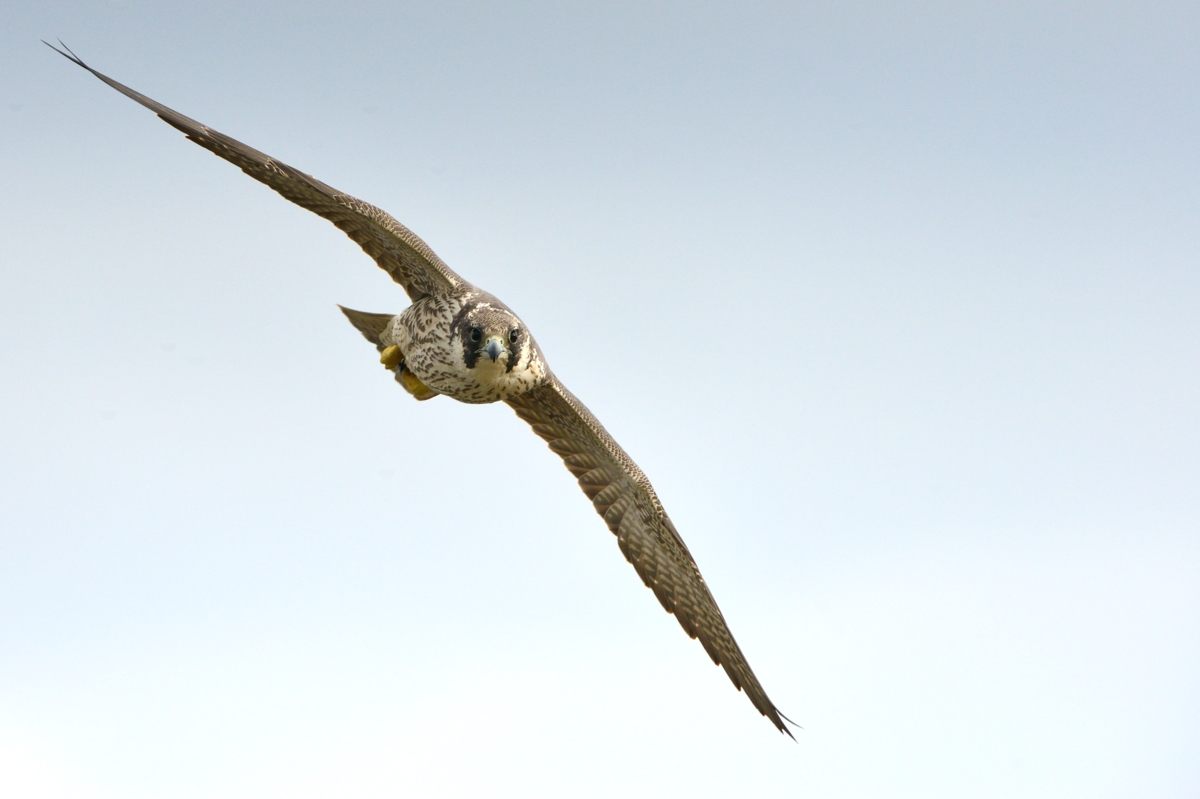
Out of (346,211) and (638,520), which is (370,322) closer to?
(346,211)

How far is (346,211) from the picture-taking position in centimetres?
1304

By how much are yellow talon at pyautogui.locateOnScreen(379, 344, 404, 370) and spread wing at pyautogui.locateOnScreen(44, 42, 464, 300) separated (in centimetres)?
59

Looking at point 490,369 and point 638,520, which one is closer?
point 490,369

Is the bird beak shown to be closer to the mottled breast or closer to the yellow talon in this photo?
the mottled breast

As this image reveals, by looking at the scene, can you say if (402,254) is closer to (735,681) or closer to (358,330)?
(358,330)

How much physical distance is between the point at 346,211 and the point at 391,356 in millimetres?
1621

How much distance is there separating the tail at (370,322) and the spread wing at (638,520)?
1.57 meters

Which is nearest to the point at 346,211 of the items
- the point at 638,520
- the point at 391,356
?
the point at 391,356

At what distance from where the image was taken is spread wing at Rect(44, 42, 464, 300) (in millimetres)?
12484

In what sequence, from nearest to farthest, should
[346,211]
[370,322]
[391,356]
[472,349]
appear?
[472,349] < [346,211] < [391,356] < [370,322]

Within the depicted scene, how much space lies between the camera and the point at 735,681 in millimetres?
14602

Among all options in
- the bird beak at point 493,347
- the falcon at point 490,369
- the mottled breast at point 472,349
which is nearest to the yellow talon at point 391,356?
the falcon at point 490,369

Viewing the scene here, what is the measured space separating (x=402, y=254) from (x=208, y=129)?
211 centimetres

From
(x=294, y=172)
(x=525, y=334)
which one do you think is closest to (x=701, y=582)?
(x=525, y=334)
